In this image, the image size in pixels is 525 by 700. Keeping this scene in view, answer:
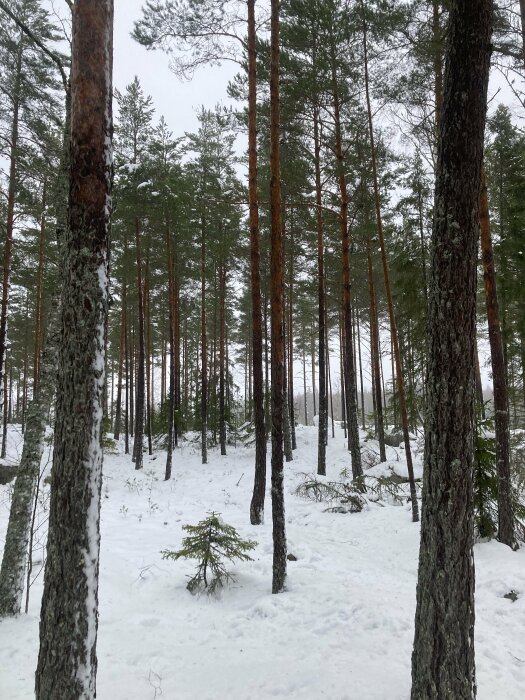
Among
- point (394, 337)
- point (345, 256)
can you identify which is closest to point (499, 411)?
point (394, 337)

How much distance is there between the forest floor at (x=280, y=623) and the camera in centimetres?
387

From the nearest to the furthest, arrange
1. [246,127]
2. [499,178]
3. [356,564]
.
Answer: [356,564], [246,127], [499,178]

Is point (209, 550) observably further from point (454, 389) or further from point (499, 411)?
point (499, 411)

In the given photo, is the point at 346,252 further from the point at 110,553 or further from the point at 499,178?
the point at 110,553

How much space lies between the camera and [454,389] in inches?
123

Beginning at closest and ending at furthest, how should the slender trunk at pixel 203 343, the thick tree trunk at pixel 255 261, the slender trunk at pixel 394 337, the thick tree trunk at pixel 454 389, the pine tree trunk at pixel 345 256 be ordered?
the thick tree trunk at pixel 454 389 < the thick tree trunk at pixel 255 261 < the slender trunk at pixel 394 337 < the pine tree trunk at pixel 345 256 < the slender trunk at pixel 203 343

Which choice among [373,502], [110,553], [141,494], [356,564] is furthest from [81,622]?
[141,494]

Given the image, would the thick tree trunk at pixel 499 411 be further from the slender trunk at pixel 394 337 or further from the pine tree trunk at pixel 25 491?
the pine tree trunk at pixel 25 491

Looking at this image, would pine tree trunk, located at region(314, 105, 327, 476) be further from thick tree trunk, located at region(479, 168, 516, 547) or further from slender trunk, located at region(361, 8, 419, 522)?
thick tree trunk, located at region(479, 168, 516, 547)

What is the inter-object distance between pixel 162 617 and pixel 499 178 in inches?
616

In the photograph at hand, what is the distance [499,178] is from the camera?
13.9m

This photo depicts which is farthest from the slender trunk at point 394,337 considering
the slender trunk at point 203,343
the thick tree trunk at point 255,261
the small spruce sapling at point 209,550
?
the slender trunk at point 203,343

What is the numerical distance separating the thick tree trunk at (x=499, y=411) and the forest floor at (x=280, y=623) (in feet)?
1.53

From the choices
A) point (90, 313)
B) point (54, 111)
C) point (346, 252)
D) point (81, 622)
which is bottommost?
point (81, 622)
